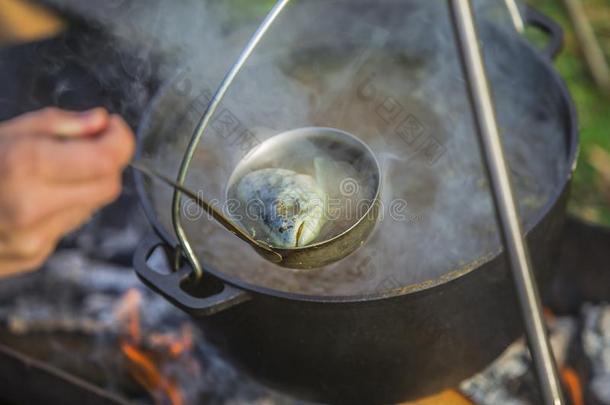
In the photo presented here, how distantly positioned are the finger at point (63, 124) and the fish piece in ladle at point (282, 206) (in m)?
0.30

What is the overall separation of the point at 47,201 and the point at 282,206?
493 millimetres

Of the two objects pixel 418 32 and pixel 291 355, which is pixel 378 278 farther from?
pixel 418 32

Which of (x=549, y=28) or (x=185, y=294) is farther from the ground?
(x=549, y=28)

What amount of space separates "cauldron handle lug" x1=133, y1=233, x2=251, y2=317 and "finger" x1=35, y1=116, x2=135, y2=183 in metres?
0.20

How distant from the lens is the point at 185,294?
4.24 ft

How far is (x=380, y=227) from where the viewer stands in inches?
66.6

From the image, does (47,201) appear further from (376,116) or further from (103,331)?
(376,116)

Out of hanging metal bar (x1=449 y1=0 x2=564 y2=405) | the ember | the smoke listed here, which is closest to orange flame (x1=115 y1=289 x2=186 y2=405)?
the ember

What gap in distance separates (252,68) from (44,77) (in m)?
1.02

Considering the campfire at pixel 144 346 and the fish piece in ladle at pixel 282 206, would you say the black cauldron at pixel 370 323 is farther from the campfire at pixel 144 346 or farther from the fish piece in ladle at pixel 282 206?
the campfire at pixel 144 346

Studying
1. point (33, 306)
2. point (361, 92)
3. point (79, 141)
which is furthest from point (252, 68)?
point (33, 306)

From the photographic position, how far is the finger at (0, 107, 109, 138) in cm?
133

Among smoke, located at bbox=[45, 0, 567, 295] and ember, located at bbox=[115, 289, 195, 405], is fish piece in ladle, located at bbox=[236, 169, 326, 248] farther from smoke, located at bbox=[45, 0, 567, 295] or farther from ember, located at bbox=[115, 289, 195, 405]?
ember, located at bbox=[115, 289, 195, 405]

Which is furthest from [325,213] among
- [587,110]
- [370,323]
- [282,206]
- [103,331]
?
[587,110]
